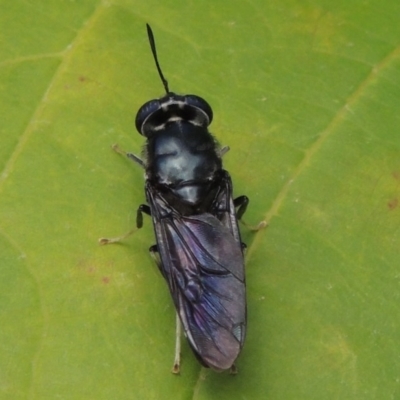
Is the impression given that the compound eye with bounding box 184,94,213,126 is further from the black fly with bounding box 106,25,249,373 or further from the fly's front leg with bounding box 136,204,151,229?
the fly's front leg with bounding box 136,204,151,229

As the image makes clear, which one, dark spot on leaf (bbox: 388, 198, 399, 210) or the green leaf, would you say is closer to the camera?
Result: the green leaf

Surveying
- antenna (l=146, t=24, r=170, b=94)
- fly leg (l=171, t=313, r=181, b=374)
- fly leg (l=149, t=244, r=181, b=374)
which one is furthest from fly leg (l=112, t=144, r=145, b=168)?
fly leg (l=171, t=313, r=181, b=374)

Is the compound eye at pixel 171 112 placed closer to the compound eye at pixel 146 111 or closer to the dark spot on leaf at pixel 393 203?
the compound eye at pixel 146 111

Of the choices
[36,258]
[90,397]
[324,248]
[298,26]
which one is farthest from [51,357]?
[298,26]

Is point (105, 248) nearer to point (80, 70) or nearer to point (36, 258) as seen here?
point (36, 258)

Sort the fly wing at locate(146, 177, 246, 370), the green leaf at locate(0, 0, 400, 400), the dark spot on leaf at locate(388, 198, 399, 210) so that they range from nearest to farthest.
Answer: the fly wing at locate(146, 177, 246, 370) < the green leaf at locate(0, 0, 400, 400) < the dark spot on leaf at locate(388, 198, 399, 210)

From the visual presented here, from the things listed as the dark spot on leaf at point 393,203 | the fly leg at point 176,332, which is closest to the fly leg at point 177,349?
the fly leg at point 176,332

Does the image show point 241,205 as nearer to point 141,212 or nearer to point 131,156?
point 141,212

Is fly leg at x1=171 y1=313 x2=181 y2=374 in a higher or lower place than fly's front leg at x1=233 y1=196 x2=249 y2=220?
lower

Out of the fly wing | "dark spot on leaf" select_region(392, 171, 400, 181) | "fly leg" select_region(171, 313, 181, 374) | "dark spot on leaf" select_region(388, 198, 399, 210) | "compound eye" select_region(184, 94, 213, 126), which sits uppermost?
"dark spot on leaf" select_region(392, 171, 400, 181)
